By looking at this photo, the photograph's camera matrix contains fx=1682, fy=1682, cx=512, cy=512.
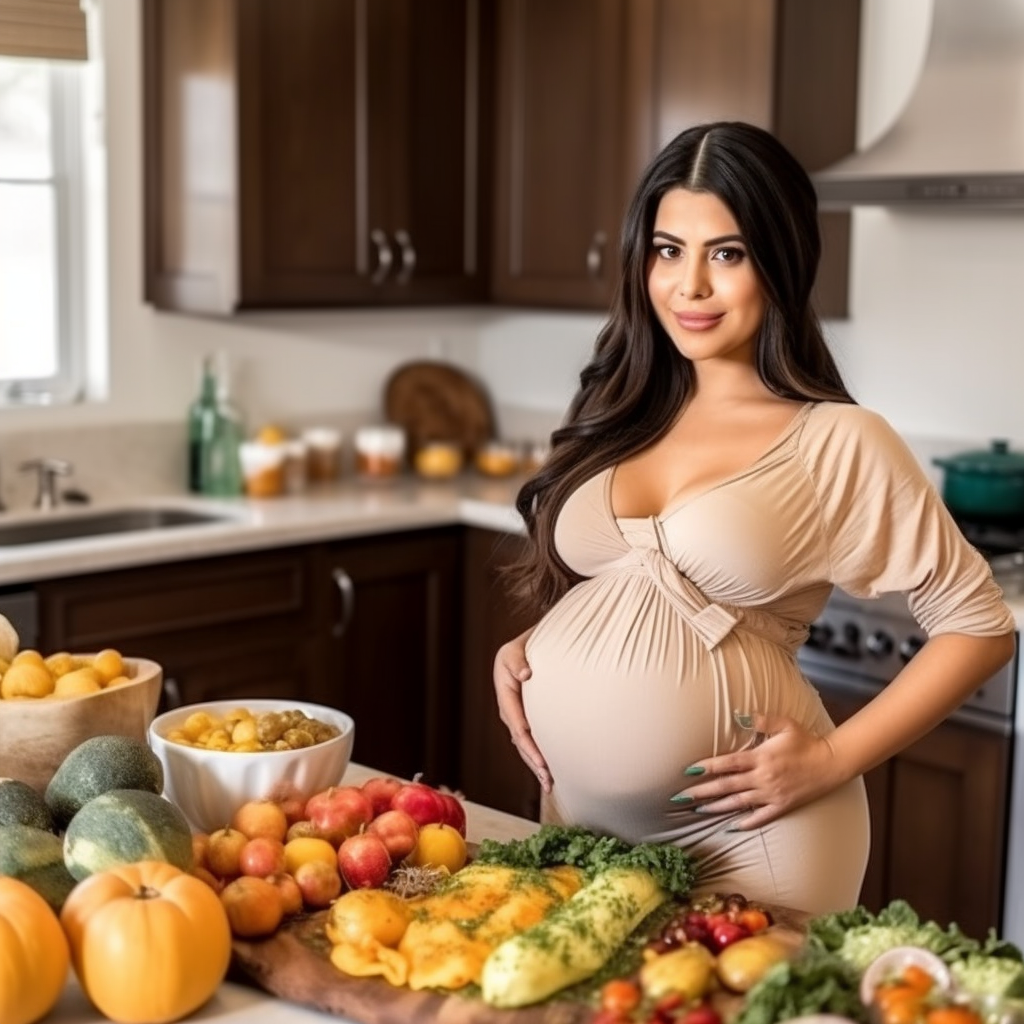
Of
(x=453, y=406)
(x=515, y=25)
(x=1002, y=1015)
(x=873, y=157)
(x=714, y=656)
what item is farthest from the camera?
(x=453, y=406)

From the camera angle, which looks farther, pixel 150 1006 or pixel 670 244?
pixel 670 244

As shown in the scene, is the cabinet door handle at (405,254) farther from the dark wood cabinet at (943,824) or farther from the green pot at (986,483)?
the dark wood cabinet at (943,824)

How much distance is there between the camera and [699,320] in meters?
1.95

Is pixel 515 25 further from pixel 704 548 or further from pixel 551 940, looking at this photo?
pixel 551 940

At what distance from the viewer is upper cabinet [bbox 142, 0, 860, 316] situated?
362 cm

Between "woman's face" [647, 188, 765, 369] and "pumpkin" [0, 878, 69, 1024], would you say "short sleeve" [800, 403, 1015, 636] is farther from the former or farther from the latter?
"pumpkin" [0, 878, 69, 1024]

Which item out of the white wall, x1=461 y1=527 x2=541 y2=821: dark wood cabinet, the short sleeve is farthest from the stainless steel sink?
the short sleeve

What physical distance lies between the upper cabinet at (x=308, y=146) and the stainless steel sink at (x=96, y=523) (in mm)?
480

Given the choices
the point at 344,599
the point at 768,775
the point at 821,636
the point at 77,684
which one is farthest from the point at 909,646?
the point at 77,684

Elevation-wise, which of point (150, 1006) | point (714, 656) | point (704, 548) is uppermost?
point (704, 548)

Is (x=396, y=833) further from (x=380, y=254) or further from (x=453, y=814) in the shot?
(x=380, y=254)

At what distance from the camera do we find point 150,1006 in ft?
4.63

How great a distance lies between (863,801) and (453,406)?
270cm

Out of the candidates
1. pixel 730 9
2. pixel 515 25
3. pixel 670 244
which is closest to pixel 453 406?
pixel 515 25
